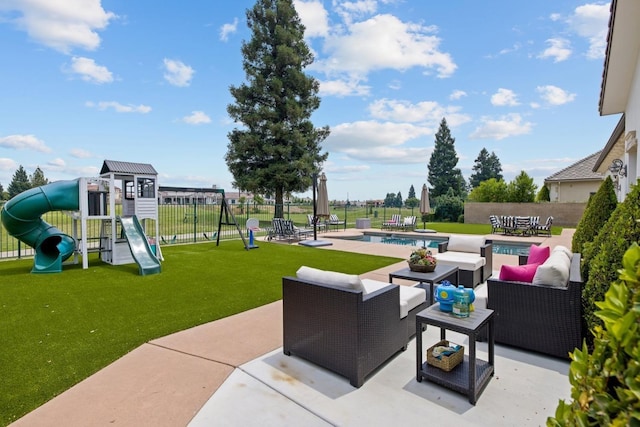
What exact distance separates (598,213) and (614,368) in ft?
16.9

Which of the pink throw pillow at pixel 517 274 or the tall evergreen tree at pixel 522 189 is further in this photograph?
the tall evergreen tree at pixel 522 189

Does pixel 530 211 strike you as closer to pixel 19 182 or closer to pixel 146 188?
pixel 146 188

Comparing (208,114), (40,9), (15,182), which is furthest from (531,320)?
(15,182)

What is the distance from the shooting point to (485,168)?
49.1 metres

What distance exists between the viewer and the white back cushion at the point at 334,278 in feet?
8.82

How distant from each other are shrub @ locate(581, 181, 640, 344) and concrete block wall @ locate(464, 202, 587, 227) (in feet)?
61.4

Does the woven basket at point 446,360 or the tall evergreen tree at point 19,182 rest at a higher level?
the tall evergreen tree at point 19,182

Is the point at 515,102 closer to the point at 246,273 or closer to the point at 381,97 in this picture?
the point at 381,97

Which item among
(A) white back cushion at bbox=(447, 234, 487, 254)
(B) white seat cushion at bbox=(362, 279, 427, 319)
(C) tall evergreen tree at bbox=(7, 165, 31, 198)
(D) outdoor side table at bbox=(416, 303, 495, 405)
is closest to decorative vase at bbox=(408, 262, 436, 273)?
(B) white seat cushion at bbox=(362, 279, 427, 319)

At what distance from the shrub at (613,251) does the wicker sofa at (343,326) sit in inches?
56.5

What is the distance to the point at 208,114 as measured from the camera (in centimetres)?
1766

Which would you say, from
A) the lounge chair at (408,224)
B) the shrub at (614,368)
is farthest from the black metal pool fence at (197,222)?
the shrub at (614,368)

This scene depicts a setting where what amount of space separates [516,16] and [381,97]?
7922mm

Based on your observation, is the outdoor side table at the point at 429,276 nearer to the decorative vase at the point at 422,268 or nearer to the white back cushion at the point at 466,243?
the decorative vase at the point at 422,268
